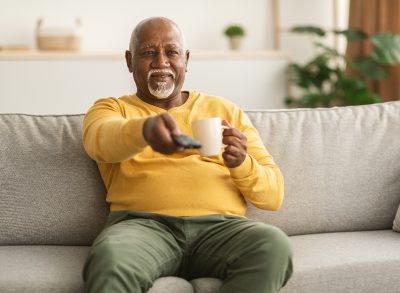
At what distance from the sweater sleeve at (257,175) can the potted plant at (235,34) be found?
3229 mm

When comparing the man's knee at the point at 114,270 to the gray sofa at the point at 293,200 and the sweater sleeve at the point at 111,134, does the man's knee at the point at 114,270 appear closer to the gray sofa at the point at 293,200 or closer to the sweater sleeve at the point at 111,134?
the gray sofa at the point at 293,200

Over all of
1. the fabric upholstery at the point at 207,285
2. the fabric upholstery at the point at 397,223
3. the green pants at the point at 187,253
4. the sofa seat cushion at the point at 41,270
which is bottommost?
the fabric upholstery at the point at 397,223

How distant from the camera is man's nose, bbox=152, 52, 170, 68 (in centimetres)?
215

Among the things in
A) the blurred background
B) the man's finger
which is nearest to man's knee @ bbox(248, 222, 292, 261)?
the man's finger

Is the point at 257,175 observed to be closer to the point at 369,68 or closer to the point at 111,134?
the point at 111,134

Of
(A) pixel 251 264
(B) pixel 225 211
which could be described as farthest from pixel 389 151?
(A) pixel 251 264

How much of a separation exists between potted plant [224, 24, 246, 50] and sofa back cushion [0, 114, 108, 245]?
3.30 m

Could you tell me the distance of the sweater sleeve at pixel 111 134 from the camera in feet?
5.73

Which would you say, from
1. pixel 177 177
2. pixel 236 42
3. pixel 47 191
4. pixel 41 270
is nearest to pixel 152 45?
pixel 177 177

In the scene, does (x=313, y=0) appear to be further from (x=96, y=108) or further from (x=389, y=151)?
(x=96, y=108)

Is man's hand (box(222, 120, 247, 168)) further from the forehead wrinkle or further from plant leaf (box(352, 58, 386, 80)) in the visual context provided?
plant leaf (box(352, 58, 386, 80))

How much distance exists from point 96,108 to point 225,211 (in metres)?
0.49

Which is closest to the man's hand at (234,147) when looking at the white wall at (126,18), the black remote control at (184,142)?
the black remote control at (184,142)

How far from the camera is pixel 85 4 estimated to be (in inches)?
210
